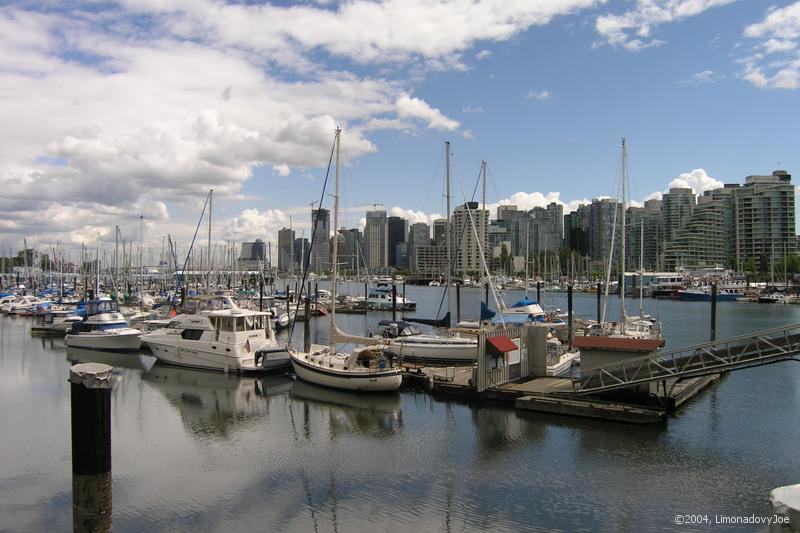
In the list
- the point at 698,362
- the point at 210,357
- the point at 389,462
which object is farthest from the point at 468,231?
the point at 389,462

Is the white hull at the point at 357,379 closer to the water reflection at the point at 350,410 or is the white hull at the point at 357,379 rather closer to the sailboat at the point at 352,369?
the sailboat at the point at 352,369

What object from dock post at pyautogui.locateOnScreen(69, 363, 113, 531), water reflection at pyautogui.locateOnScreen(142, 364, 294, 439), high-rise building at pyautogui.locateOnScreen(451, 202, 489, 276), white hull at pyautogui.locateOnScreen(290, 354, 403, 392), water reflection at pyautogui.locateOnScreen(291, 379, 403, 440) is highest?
high-rise building at pyautogui.locateOnScreen(451, 202, 489, 276)

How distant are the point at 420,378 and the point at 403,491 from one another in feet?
42.7

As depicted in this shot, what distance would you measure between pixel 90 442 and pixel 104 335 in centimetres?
3564

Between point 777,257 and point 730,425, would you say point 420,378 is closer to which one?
point 730,425

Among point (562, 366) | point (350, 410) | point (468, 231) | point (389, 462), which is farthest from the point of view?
point (468, 231)

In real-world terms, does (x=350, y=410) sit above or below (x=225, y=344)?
below

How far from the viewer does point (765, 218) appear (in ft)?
609

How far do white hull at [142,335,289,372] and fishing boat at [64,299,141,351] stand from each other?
6612 mm

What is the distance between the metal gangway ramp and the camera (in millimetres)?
20781

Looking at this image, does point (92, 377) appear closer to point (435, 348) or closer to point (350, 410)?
point (350, 410)

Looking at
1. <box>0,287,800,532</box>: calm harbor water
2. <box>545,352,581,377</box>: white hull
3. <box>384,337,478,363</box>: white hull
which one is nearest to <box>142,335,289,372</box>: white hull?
<box>0,287,800,532</box>: calm harbor water

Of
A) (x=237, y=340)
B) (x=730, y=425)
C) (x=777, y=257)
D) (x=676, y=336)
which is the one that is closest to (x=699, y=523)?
(x=730, y=425)

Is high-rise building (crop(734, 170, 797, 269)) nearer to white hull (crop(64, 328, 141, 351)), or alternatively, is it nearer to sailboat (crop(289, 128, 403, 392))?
sailboat (crop(289, 128, 403, 392))
